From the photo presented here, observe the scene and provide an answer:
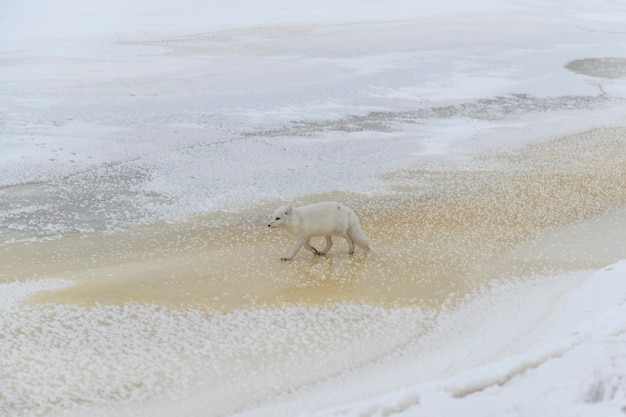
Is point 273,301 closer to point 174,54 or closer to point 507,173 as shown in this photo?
point 507,173

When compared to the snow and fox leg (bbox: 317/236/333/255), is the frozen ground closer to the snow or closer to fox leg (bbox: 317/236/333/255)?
the snow

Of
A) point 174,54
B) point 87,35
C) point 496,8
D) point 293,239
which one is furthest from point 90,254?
point 496,8

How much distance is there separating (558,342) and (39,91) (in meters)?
9.86

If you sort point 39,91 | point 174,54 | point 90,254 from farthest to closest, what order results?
point 174,54 < point 39,91 < point 90,254

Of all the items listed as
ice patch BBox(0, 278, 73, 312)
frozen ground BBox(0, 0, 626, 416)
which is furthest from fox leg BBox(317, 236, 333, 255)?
ice patch BBox(0, 278, 73, 312)

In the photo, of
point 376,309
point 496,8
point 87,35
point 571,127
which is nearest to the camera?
point 376,309

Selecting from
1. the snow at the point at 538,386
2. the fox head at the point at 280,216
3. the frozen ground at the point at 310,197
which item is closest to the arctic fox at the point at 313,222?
the fox head at the point at 280,216

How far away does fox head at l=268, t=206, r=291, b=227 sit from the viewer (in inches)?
233

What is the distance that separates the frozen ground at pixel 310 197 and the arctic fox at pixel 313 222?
25 centimetres

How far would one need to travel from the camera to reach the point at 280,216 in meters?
5.93

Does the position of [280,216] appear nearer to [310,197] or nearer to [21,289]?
[21,289]

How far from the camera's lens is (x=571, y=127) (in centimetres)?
1088

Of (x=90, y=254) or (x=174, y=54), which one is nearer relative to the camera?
(x=90, y=254)

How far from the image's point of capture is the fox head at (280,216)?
5910 mm
